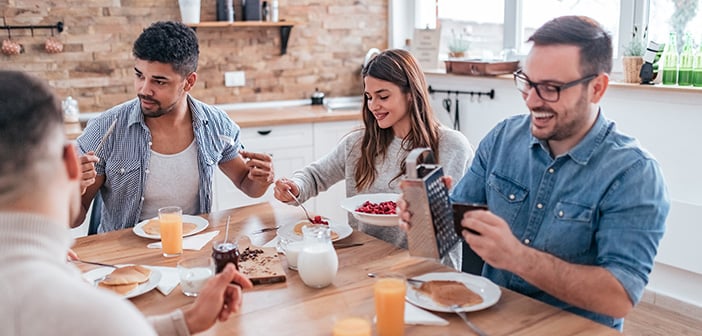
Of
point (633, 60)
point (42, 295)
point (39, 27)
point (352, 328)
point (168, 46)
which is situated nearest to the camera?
point (42, 295)

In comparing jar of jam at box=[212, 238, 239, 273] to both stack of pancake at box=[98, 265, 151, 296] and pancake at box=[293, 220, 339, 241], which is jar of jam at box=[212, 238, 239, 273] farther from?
pancake at box=[293, 220, 339, 241]

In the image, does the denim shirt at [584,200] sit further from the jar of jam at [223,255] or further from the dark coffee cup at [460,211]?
the jar of jam at [223,255]

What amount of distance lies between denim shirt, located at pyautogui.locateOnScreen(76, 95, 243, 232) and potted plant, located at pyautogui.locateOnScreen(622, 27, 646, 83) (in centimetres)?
216

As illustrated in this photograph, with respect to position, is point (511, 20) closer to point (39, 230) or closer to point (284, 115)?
point (284, 115)

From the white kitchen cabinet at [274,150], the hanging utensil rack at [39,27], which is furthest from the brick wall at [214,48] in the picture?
the white kitchen cabinet at [274,150]

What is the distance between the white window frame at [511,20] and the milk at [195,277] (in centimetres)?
289

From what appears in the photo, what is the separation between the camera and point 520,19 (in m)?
4.50

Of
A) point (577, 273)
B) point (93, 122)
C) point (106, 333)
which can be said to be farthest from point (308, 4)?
point (106, 333)

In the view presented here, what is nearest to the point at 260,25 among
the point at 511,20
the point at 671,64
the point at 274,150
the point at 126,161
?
the point at 274,150

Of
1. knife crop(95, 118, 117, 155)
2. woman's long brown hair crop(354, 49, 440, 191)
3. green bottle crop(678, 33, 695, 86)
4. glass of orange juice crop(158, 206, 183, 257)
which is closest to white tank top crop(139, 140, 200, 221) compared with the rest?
knife crop(95, 118, 117, 155)

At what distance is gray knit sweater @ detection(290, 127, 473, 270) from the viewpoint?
2533 millimetres

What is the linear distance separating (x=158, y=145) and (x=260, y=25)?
221 cm

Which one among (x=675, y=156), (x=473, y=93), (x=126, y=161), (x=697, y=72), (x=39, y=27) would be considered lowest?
(x=675, y=156)

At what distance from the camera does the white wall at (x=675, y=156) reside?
3312 millimetres
